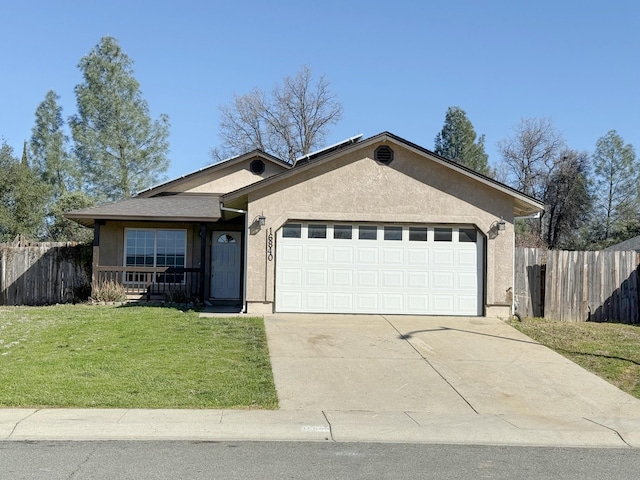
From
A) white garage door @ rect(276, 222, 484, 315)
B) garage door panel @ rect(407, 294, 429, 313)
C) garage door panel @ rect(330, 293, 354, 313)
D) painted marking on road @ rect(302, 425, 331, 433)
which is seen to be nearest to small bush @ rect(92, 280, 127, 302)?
white garage door @ rect(276, 222, 484, 315)

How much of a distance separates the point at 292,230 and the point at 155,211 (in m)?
5.54

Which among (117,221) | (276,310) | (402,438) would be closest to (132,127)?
(117,221)

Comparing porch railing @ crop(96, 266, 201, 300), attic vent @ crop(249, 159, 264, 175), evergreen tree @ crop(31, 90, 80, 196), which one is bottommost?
porch railing @ crop(96, 266, 201, 300)

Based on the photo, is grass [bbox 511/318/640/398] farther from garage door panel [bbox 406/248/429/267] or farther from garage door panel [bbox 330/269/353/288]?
garage door panel [bbox 330/269/353/288]

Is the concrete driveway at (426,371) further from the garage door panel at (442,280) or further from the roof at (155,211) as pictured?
the roof at (155,211)

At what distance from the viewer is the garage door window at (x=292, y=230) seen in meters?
15.7

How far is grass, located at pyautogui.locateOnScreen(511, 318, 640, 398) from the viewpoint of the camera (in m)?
10.9

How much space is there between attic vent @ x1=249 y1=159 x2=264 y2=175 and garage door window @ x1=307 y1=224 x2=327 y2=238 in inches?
301

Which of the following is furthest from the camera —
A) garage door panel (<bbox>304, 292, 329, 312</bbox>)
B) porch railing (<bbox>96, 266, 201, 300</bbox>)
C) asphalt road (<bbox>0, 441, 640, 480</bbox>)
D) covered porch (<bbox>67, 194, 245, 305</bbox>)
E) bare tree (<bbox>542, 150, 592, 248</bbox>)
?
bare tree (<bbox>542, 150, 592, 248</bbox>)

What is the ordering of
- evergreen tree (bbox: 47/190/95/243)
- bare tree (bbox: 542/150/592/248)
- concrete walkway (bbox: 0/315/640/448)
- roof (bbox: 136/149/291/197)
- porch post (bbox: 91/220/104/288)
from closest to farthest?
concrete walkway (bbox: 0/315/640/448)
porch post (bbox: 91/220/104/288)
roof (bbox: 136/149/291/197)
evergreen tree (bbox: 47/190/95/243)
bare tree (bbox: 542/150/592/248)

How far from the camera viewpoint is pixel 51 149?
143 ft

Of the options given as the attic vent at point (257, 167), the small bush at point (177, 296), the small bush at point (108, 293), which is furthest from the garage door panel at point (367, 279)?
the attic vent at point (257, 167)

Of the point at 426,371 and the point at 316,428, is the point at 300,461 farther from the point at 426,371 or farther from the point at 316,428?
the point at 426,371

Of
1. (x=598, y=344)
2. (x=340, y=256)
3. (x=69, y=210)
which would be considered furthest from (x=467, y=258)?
(x=69, y=210)
